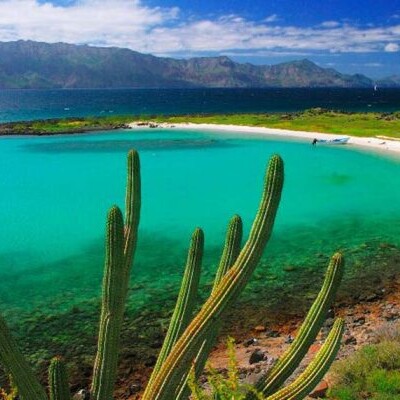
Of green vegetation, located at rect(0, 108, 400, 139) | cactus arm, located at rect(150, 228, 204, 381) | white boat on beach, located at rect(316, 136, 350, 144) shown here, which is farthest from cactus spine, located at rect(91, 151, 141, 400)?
green vegetation, located at rect(0, 108, 400, 139)

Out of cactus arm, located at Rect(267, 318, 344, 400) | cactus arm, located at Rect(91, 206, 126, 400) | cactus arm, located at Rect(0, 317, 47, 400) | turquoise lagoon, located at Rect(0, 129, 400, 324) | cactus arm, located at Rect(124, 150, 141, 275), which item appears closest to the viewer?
cactus arm, located at Rect(0, 317, 47, 400)

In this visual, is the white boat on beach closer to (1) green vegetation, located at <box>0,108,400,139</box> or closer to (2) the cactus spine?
(1) green vegetation, located at <box>0,108,400,139</box>

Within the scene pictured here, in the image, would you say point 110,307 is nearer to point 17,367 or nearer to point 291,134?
point 17,367

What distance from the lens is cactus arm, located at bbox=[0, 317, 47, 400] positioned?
15.6ft

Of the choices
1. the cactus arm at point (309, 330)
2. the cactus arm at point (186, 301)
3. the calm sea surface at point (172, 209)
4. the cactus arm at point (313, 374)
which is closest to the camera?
the cactus arm at point (313, 374)

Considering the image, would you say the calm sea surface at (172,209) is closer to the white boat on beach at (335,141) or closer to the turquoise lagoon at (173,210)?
the turquoise lagoon at (173,210)

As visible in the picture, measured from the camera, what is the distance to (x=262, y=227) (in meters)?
5.30

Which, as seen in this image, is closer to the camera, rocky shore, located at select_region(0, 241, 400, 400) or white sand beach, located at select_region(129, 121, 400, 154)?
rocky shore, located at select_region(0, 241, 400, 400)

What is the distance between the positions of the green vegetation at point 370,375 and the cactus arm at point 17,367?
623 centimetres

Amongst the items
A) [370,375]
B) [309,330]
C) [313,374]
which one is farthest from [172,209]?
[313,374]

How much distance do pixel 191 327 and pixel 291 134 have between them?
5901 cm

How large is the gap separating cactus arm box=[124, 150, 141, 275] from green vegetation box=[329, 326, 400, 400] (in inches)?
211

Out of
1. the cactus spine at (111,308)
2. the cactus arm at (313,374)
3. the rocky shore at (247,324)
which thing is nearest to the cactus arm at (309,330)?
the cactus arm at (313,374)

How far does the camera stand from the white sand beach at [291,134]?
167 ft
